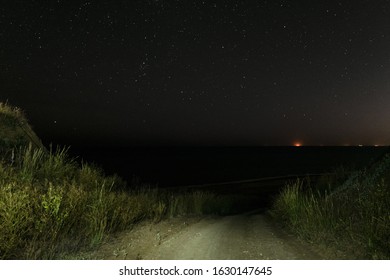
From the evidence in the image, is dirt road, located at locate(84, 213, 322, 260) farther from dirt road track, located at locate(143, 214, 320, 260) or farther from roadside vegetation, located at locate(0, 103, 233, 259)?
roadside vegetation, located at locate(0, 103, 233, 259)

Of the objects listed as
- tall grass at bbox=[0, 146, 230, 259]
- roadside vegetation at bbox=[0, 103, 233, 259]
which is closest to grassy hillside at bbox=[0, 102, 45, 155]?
roadside vegetation at bbox=[0, 103, 233, 259]

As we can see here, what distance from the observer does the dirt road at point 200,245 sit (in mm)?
4785

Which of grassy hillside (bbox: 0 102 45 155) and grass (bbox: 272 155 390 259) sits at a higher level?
grassy hillside (bbox: 0 102 45 155)

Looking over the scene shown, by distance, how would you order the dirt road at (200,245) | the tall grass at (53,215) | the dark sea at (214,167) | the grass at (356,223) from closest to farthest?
the tall grass at (53,215) → the grass at (356,223) → the dirt road at (200,245) → the dark sea at (214,167)

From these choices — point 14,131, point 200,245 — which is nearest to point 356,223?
point 200,245

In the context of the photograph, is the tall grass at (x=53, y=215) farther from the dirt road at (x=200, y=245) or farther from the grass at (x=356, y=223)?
the grass at (x=356, y=223)

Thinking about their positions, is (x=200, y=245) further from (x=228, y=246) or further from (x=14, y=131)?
(x=14, y=131)

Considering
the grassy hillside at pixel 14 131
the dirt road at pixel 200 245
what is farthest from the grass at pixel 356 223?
the grassy hillside at pixel 14 131

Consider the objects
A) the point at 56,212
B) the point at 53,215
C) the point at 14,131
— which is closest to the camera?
the point at 56,212

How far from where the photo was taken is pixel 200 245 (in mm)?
5328

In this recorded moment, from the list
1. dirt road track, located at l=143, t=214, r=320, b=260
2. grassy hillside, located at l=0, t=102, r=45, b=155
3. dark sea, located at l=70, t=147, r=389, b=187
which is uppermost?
dark sea, located at l=70, t=147, r=389, b=187

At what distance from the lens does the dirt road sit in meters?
4.79

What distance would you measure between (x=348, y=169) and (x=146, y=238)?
10.4 metres
